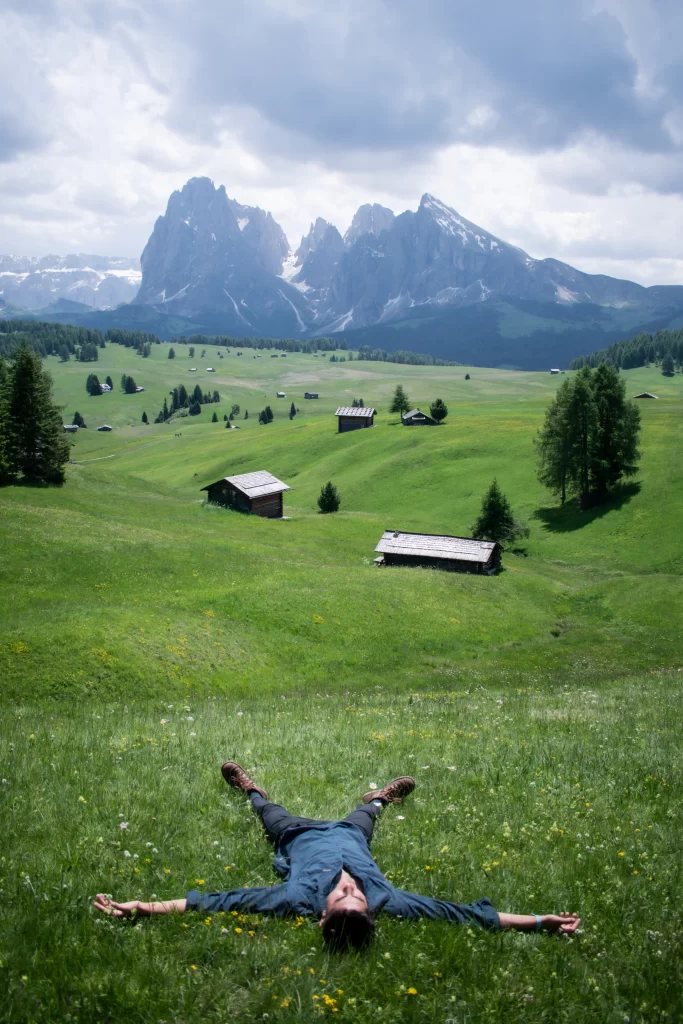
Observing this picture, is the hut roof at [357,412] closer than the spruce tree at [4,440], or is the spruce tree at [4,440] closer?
the spruce tree at [4,440]

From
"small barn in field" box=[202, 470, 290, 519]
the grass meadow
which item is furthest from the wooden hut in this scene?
the grass meadow

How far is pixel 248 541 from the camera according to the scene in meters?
59.1

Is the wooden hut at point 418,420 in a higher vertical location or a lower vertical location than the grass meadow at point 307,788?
higher

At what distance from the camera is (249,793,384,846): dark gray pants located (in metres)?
8.77

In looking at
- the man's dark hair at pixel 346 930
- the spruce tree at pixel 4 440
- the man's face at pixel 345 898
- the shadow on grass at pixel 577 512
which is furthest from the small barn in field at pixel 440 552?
the man's dark hair at pixel 346 930

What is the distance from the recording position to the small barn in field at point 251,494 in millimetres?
77875

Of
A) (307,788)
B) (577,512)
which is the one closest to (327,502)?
(577,512)

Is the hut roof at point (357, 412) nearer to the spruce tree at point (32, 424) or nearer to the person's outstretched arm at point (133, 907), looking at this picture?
the spruce tree at point (32, 424)

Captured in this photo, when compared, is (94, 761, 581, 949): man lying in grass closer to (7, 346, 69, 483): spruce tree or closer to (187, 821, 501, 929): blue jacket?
(187, 821, 501, 929): blue jacket

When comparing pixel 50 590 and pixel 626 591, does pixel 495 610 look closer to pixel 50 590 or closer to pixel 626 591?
pixel 626 591

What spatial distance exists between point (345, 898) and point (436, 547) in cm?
5216

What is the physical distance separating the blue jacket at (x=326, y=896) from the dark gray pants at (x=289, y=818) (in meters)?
0.71

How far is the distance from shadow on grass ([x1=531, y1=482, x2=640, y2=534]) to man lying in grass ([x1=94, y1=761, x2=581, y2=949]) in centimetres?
7069

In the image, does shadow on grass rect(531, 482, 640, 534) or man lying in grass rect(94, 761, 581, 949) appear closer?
man lying in grass rect(94, 761, 581, 949)
